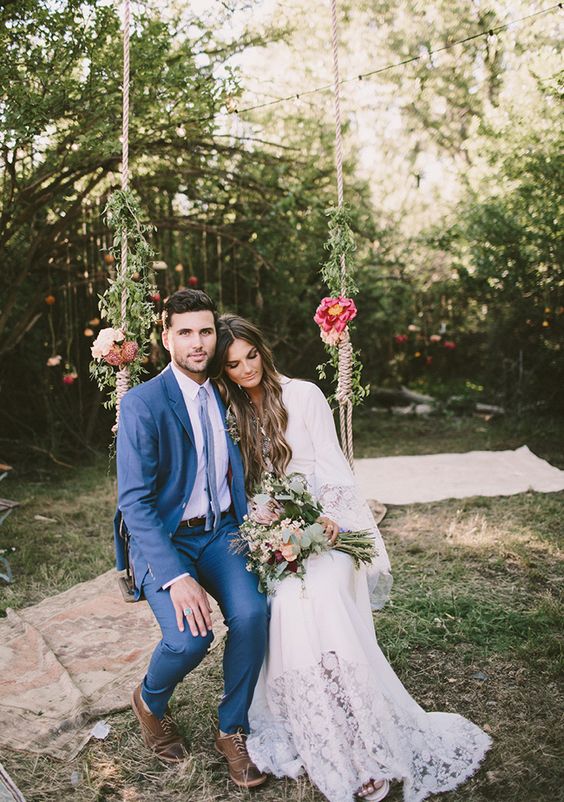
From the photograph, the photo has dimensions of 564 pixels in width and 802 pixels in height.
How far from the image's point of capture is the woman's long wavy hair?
285 cm

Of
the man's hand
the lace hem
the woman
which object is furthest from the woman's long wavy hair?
the lace hem

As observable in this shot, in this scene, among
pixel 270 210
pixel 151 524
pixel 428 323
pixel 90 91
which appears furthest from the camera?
pixel 428 323

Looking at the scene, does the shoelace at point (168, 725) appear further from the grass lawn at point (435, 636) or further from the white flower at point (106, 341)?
the white flower at point (106, 341)

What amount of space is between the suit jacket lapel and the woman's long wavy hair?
0.69 feet

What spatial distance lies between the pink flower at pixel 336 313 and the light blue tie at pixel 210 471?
69 cm

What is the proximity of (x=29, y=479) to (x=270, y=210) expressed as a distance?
12.4 feet

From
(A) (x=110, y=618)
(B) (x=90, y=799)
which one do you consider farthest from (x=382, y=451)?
(B) (x=90, y=799)

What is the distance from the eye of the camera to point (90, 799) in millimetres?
2432

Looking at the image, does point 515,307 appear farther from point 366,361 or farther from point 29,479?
point 29,479

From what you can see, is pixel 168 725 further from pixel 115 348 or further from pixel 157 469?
pixel 115 348

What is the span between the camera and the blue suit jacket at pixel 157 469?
2521mm

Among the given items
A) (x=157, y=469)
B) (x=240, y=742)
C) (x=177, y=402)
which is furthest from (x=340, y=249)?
(x=240, y=742)

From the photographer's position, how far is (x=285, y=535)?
98.4 inches

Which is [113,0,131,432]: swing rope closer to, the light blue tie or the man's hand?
the light blue tie
